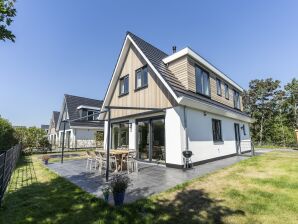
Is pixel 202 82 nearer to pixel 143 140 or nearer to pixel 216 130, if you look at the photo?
pixel 216 130

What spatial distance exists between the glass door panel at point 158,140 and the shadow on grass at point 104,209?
4.74 meters

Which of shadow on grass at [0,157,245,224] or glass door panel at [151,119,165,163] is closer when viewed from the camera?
shadow on grass at [0,157,245,224]

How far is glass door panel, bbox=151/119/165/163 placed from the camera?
10.1 meters

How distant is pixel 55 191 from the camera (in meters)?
5.74

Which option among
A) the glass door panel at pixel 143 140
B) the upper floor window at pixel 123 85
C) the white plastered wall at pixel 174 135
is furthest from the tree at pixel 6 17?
the upper floor window at pixel 123 85

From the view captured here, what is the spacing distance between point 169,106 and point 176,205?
5930 millimetres

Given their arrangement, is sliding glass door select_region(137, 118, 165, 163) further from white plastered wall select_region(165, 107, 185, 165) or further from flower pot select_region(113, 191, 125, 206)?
flower pot select_region(113, 191, 125, 206)

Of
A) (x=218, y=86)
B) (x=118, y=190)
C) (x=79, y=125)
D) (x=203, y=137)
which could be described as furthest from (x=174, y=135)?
(x=79, y=125)

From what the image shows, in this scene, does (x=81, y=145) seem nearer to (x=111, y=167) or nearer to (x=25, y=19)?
(x=111, y=167)

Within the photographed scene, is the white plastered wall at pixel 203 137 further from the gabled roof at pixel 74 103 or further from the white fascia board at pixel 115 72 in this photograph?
the gabled roof at pixel 74 103

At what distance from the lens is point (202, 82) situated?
12.1 metres

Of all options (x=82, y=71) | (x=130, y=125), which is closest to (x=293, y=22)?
(x=130, y=125)

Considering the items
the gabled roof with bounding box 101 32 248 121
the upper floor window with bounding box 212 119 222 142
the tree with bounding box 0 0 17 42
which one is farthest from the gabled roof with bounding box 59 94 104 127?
the tree with bounding box 0 0 17 42

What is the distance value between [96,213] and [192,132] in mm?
6890
